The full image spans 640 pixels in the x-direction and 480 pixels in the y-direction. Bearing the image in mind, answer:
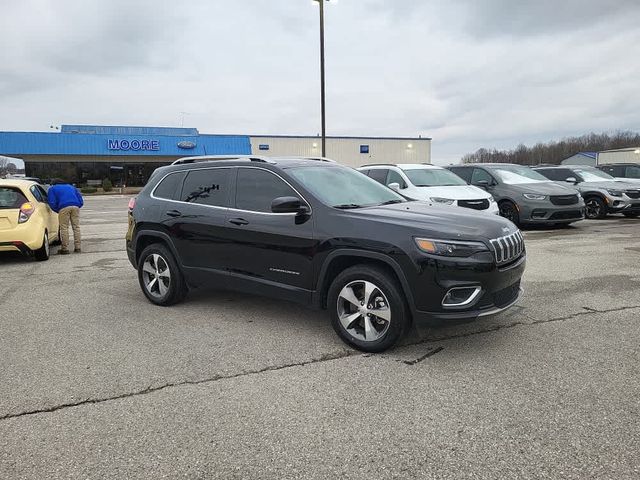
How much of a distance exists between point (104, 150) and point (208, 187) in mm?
43803

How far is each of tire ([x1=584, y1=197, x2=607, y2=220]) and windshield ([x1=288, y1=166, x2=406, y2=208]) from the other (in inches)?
465

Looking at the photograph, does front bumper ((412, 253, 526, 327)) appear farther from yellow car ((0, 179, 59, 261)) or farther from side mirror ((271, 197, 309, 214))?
yellow car ((0, 179, 59, 261))

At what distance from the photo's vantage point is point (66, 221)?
1030cm

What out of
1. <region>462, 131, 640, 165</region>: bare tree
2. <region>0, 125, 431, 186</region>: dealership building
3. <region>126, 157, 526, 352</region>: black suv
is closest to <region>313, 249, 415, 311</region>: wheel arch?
<region>126, 157, 526, 352</region>: black suv

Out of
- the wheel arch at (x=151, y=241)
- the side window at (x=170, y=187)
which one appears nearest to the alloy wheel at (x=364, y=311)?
the wheel arch at (x=151, y=241)

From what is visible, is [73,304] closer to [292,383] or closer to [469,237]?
[292,383]

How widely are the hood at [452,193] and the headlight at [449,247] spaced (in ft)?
21.8

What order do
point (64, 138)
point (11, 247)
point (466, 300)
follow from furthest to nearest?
point (64, 138) → point (11, 247) → point (466, 300)

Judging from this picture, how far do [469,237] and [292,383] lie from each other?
5.84 ft

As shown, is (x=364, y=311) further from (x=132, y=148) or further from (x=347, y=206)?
(x=132, y=148)

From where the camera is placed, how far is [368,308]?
4074 millimetres

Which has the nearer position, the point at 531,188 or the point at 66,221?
the point at 66,221

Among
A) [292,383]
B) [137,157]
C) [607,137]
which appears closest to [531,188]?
[292,383]

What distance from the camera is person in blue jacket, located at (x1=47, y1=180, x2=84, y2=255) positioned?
9.96 metres
